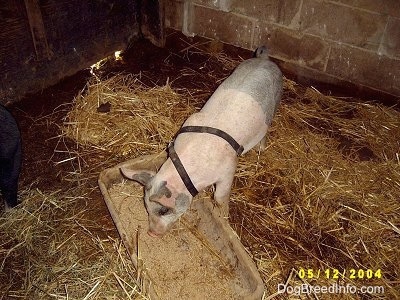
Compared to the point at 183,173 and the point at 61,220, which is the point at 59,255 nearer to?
the point at 61,220

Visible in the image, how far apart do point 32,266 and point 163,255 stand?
101cm

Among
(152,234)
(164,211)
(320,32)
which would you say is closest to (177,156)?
(164,211)

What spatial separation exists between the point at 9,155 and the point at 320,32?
3832mm

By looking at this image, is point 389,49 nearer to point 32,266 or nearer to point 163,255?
point 163,255

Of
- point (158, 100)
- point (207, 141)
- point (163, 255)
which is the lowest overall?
point (163, 255)

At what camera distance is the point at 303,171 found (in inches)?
144

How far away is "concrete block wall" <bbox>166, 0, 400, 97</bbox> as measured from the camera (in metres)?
4.21

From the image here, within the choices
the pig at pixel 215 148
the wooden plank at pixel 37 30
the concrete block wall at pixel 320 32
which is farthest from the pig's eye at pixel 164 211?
the concrete block wall at pixel 320 32

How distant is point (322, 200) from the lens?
11.1 ft

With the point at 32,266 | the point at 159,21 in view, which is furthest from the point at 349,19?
the point at 32,266

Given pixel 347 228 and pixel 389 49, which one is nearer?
pixel 347 228

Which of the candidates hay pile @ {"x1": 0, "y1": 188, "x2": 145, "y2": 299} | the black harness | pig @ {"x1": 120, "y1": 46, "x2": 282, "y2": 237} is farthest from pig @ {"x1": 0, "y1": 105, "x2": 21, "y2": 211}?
the black harness

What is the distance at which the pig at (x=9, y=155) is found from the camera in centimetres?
261

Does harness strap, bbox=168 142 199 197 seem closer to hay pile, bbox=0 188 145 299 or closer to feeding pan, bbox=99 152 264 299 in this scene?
feeding pan, bbox=99 152 264 299
